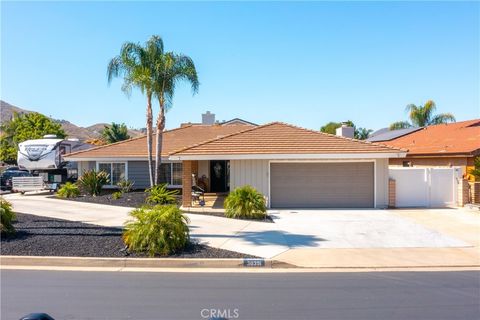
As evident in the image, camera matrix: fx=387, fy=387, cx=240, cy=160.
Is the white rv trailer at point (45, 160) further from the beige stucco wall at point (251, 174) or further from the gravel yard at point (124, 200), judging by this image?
the beige stucco wall at point (251, 174)

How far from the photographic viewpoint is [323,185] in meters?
17.7

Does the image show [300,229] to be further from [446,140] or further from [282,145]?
[446,140]

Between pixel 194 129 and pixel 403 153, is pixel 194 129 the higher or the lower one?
the higher one

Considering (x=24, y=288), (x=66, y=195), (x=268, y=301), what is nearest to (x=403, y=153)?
(x=268, y=301)

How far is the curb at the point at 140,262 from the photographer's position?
8461 millimetres

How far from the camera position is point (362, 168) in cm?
1769

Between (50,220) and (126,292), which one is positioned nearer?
(126,292)

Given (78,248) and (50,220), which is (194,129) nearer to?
(50,220)

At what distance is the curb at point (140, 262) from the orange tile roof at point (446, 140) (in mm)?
15558

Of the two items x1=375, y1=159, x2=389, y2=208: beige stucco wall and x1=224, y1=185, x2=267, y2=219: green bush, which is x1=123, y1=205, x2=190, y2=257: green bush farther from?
x1=375, y1=159, x2=389, y2=208: beige stucco wall

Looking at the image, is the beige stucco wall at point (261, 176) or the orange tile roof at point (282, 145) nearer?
the orange tile roof at point (282, 145)

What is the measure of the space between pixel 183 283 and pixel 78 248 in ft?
11.8

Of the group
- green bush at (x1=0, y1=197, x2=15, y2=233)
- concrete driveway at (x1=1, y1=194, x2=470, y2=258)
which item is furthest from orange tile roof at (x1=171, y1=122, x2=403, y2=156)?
green bush at (x1=0, y1=197, x2=15, y2=233)

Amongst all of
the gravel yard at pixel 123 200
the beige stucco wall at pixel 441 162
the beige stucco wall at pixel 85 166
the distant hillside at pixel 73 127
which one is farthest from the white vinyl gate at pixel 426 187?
the distant hillside at pixel 73 127
